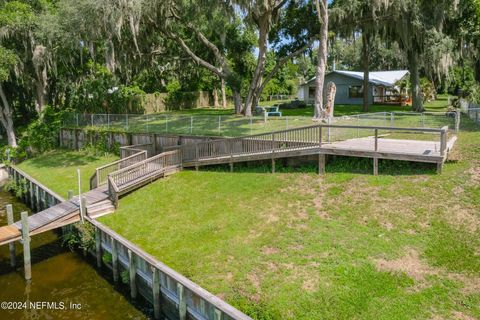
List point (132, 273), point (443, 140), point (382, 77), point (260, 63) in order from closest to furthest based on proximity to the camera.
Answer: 1. point (132, 273)
2. point (443, 140)
3. point (260, 63)
4. point (382, 77)

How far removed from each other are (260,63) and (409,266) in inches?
685

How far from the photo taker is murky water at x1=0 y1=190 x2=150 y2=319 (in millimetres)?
10344

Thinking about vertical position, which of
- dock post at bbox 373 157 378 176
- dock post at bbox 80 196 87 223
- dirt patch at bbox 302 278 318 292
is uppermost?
dock post at bbox 373 157 378 176

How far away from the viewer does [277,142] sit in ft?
48.3

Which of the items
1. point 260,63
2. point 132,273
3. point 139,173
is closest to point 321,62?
point 260,63

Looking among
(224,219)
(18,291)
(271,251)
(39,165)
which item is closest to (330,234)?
(271,251)

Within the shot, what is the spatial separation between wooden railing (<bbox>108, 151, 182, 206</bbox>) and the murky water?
263cm

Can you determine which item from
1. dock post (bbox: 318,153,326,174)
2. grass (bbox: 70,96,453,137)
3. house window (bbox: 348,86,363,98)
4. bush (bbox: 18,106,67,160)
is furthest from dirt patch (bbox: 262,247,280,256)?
house window (bbox: 348,86,363,98)

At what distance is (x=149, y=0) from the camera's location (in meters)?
21.5

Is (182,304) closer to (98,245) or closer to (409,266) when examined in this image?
(409,266)

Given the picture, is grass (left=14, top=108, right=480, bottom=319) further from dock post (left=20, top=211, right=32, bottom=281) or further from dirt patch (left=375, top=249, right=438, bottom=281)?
dock post (left=20, top=211, right=32, bottom=281)

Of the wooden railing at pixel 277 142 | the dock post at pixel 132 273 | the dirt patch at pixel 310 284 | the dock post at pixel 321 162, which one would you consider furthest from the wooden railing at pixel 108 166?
the dirt patch at pixel 310 284

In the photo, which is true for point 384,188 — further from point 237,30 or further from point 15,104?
point 15,104

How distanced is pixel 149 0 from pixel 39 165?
11532 millimetres
